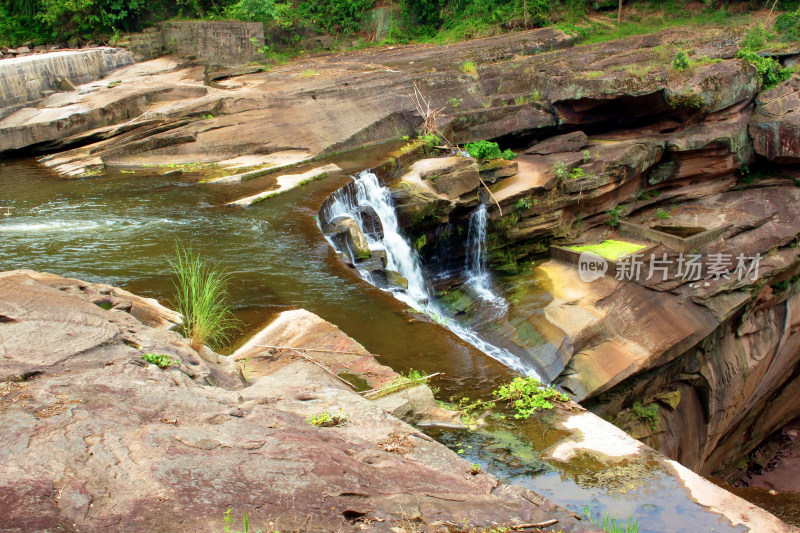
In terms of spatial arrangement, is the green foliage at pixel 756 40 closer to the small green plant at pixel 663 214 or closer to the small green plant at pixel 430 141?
the small green plant at pixel 663 214

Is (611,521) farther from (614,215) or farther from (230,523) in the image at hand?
(614,215)

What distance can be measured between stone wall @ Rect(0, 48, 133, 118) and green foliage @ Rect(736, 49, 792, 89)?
50.8 ft

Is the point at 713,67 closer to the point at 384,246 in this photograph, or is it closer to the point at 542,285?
the point at 542,285

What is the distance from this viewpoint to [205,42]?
1745cm

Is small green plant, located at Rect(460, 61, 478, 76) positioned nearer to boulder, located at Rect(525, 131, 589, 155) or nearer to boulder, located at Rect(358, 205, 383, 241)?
boulder, located at Rect(525, 131, 589, 155)

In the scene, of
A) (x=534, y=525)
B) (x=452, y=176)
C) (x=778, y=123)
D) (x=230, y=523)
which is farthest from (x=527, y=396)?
(x=778, y=123)

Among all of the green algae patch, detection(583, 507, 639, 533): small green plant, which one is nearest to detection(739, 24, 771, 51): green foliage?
the green algae patch

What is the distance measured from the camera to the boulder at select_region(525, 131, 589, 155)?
1219 cm

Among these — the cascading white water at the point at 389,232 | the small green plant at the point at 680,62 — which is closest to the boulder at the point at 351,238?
the cascading white water at the point at 389,232

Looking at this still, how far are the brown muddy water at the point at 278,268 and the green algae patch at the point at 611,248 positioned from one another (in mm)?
4318

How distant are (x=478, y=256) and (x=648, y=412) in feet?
12.4

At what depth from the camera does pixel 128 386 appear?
3.71m

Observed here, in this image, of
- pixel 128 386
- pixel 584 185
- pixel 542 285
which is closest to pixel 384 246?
pixel 542 285

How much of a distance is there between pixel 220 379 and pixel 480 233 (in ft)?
23.0
